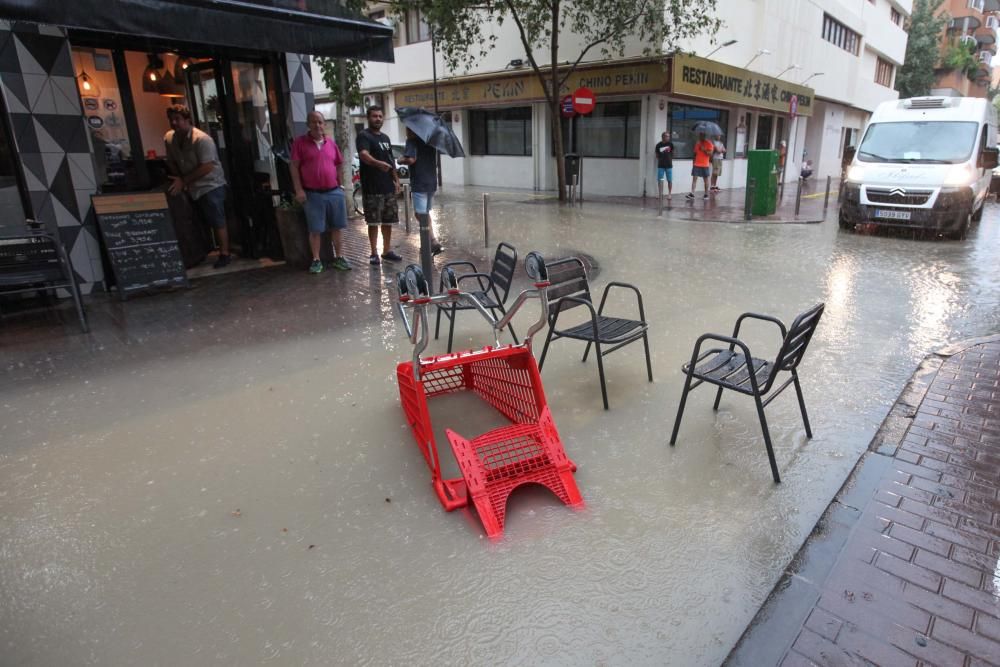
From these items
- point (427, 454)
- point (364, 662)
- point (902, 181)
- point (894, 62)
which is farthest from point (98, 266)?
point (894, 62)

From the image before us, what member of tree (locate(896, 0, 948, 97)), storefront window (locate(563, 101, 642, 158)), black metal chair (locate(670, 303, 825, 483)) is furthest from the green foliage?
black metal chair (locate(670, 303, 825, 483))

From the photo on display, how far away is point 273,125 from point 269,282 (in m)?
2.22

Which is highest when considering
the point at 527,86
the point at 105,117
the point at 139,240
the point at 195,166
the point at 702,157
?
the point at 527,86

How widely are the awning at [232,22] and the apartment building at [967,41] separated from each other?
2026 inches

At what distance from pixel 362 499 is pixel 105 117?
679 centimetres

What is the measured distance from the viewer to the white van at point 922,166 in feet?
33.2

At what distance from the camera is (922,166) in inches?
410

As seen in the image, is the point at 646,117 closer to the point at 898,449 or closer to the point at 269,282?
the point at 269,282

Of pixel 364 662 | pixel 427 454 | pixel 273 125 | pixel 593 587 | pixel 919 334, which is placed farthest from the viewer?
pixel 273 125

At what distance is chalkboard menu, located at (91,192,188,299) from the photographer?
6238 millimetres

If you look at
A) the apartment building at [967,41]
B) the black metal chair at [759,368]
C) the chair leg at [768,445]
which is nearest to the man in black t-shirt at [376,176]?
the black metal chair at [759,368]

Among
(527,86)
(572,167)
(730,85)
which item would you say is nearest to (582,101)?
(572,167)

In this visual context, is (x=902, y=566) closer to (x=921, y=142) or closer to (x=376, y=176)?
(x=376, y=176)

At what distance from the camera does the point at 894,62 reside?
34000 millimetres
